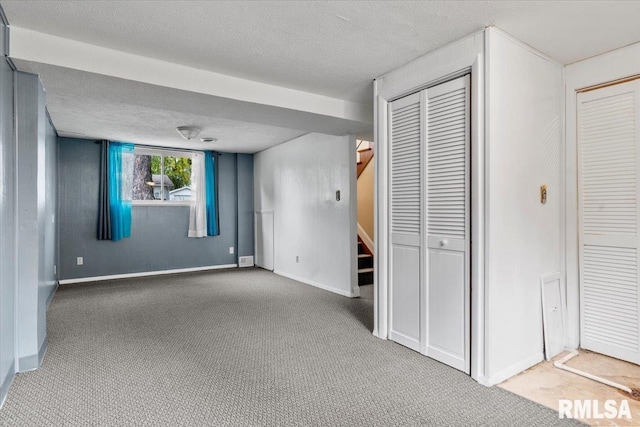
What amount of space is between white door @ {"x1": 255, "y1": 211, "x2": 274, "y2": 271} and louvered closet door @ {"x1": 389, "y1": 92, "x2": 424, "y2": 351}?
3946 millimetres

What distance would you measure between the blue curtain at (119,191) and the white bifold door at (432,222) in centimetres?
480

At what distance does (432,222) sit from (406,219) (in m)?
0.26

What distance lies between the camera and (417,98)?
281cm

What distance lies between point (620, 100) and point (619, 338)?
5.80 feet

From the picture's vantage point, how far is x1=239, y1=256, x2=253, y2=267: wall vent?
23.4 ft

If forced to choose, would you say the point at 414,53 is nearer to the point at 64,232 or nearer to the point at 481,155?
the point at 481,155

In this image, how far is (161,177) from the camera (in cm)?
651

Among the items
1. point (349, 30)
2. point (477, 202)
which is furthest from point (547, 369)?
point (349, 30)

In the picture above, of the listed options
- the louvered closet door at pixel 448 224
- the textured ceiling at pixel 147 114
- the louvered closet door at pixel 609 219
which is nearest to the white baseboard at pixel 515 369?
the louvered closet door at pixel 448 224

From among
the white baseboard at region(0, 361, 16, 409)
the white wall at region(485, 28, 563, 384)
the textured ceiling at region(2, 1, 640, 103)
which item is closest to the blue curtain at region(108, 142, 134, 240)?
the white baseboard at region(0, 361, 16, 409)

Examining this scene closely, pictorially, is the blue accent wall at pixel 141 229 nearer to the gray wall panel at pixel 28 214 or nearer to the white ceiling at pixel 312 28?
the white ceiling at pixel 312 28

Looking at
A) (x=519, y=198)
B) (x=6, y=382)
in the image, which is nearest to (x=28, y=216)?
(x=6, y=382)

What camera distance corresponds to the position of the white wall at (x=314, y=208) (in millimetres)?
4793

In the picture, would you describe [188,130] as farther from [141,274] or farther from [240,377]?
[240,377]
